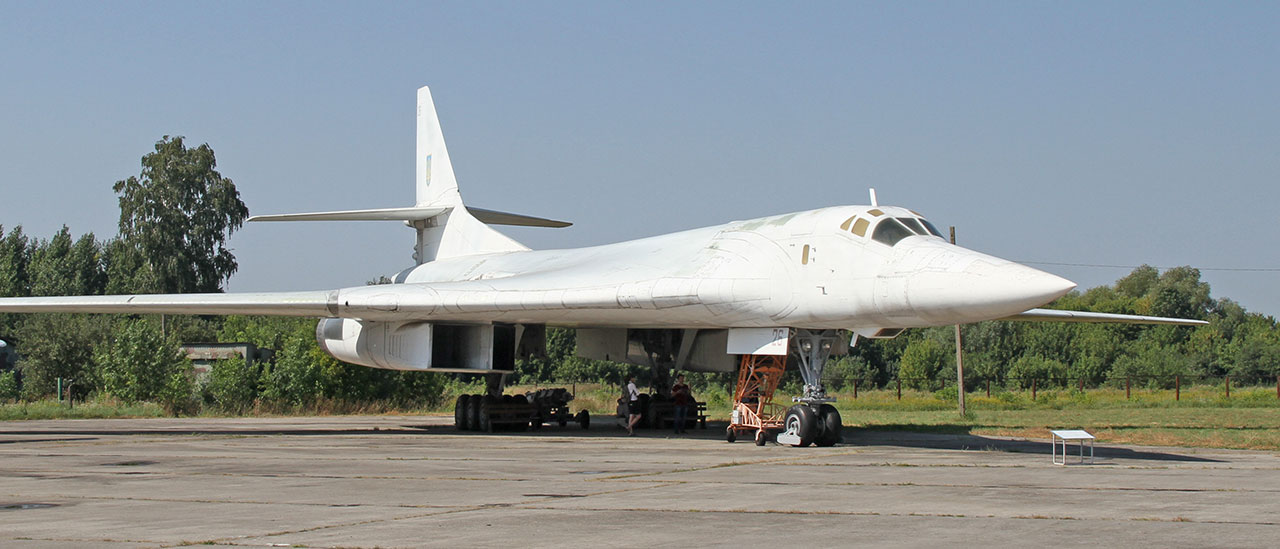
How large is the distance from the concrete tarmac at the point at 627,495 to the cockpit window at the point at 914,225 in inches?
89.8

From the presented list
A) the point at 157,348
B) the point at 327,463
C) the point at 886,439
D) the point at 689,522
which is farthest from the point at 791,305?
the point at 157,348

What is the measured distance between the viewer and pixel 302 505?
7695mm

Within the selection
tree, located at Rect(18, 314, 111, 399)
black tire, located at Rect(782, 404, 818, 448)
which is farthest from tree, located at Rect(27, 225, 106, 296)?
black tire, located at Rect(782, 404, 818, 448)

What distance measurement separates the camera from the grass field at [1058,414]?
15.8m

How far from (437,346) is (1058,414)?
37.8ft

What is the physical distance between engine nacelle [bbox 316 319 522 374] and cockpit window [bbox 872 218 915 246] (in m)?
6.58

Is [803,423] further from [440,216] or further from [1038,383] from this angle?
[1038,383]

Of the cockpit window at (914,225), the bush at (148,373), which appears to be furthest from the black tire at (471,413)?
the bush at (148,373)

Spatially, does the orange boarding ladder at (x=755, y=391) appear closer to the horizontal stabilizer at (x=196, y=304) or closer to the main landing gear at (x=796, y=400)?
the main landing gear at (x=796, y=400)

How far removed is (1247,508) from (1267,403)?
22.5 metres

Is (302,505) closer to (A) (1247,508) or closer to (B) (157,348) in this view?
(A) (1247,508)

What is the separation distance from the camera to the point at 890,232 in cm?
1300

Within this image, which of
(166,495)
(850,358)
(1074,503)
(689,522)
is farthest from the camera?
(850,358)

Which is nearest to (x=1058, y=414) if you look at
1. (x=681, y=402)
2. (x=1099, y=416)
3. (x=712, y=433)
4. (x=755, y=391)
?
(x=1099, y=416)
